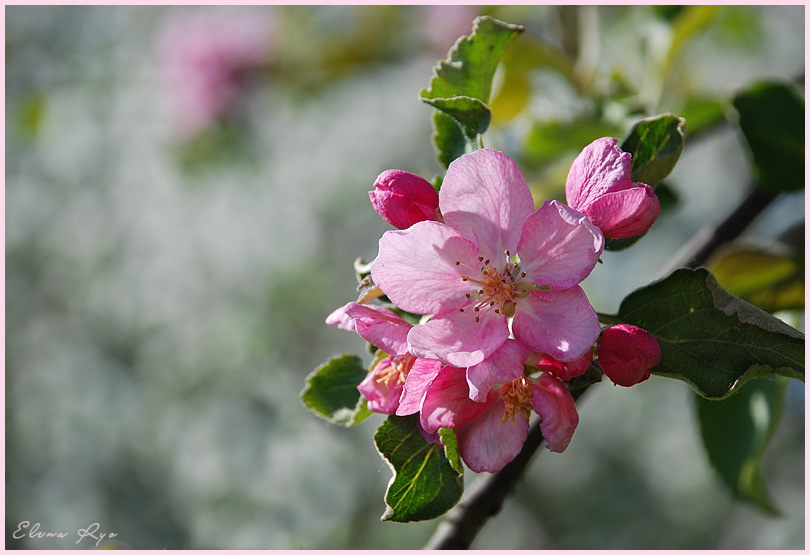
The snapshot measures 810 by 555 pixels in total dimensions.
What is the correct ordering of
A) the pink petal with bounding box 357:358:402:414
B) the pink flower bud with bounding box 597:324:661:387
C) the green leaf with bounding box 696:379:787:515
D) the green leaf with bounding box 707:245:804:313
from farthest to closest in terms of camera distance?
the green leaf with bounding box 707:245:804:313, the green leaf with bounding box 696:379:787:515, the pink petal with bounding box 357:358:402:414, the pink flower bud with bounding box 597:324:661:387

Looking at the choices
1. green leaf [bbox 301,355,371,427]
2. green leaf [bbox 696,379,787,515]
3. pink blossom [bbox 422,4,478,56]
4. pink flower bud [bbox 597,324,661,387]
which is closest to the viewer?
pink flower bud [bbox 597,324,661,387]

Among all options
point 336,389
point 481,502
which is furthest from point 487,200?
point 481,502

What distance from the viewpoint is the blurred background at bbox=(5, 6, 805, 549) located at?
3209 mm

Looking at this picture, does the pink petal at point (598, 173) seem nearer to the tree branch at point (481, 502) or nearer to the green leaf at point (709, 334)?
the green leaf at point (709, 334)

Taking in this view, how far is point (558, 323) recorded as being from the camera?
63 centimetres

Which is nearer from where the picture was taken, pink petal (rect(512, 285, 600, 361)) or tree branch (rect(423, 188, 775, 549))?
pink petal (rect(512, 285, 600, 361))

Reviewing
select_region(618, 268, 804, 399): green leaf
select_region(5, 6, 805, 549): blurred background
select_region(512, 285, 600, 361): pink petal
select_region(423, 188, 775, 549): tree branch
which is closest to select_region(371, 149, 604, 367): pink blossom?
select_region(512, 285, 600, 361): pink petal

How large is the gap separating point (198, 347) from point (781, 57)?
3.91 m

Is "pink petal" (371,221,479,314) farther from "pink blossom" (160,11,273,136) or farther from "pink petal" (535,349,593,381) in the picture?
"pink blossom" (160,11,273,136)

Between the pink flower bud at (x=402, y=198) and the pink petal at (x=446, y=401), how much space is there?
0.15 meters

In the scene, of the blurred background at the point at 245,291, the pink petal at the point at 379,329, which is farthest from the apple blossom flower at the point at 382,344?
the blurred background at the point at 245,291

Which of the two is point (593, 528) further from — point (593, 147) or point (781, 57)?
point (593, 147)

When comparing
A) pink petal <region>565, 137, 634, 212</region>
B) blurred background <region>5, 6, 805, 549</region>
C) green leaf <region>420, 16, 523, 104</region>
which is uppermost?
green leaf <region>420, 16, 523, 104</region>

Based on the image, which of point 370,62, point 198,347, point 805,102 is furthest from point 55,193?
point 805,102
